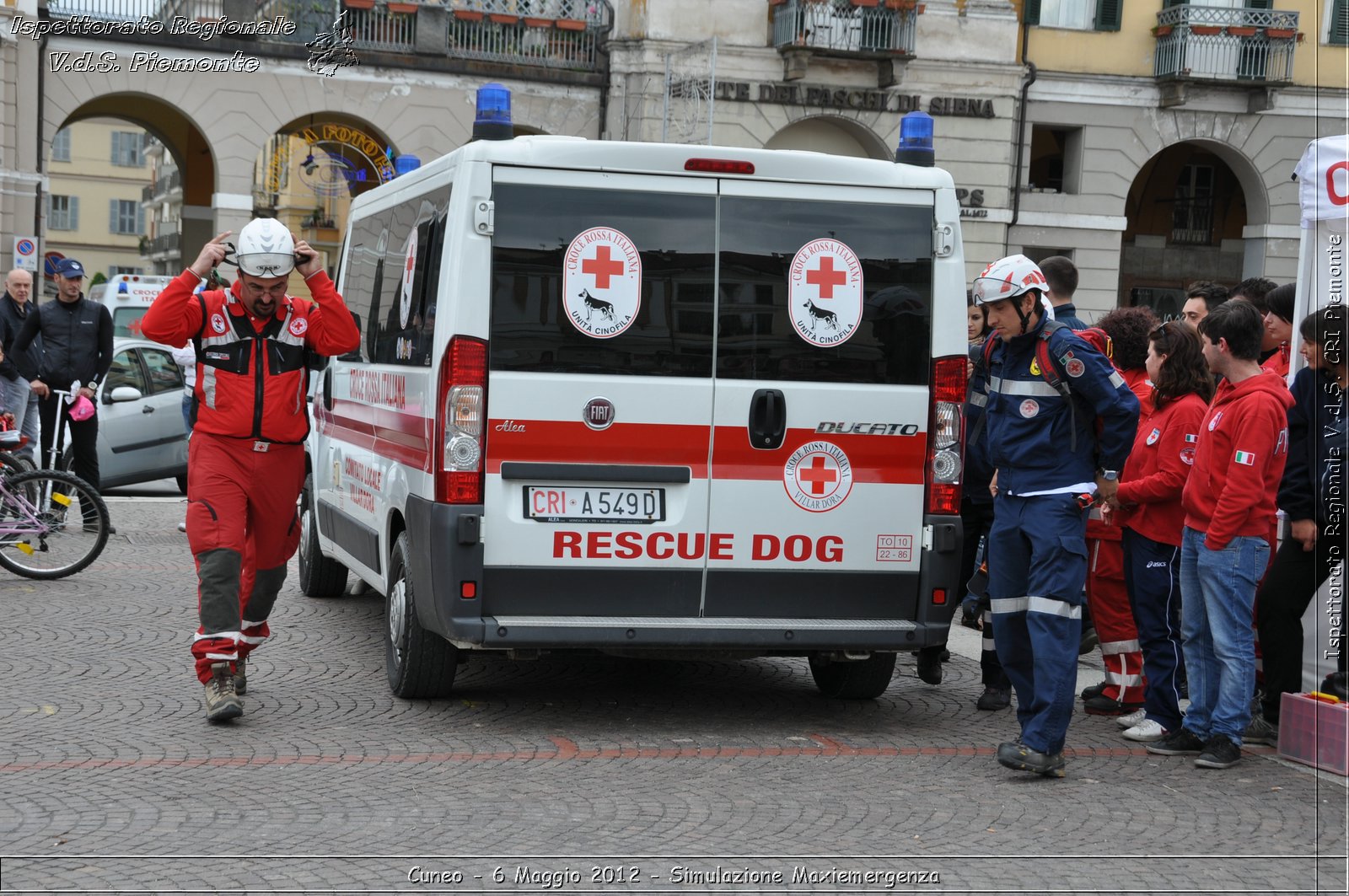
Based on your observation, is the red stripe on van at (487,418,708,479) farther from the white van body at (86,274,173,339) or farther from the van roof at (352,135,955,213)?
the white van body at (86,274,173,339)

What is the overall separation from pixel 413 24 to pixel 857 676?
23.4 m

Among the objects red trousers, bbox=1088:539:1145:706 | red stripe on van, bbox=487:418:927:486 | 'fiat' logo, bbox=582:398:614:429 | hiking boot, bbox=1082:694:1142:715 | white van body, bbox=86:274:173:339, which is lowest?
hiking boot, bbox=1082:694:1142:715

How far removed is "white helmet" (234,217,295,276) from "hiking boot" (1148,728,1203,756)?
411cm

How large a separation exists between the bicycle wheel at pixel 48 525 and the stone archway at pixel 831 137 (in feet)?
67.3

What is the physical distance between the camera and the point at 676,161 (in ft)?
21.4

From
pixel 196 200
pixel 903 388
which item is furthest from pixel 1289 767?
pixel 196 200

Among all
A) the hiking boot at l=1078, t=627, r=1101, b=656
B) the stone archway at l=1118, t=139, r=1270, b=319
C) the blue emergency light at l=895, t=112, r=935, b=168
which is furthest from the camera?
the stone archway at l=1118, t=139, r=1270, b=319

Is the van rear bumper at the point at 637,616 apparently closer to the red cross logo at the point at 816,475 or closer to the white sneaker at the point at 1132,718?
the red cross logo at the point at 816,475

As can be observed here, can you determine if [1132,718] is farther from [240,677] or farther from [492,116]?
[240,677]

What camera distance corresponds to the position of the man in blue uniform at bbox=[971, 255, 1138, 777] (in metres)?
6.11

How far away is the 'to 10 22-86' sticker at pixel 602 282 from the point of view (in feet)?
21.0

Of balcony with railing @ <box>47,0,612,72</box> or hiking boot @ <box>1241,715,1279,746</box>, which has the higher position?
balcony with railing @ <box>47,0,612,72</box>

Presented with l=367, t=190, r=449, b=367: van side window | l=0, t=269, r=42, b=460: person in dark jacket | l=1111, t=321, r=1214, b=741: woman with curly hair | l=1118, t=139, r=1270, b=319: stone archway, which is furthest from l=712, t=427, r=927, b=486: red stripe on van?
l=1118, t=139, r=1270, b=319: stone archway

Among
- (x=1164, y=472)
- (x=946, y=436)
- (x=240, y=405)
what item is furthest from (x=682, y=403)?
(x=1164, y=472)
